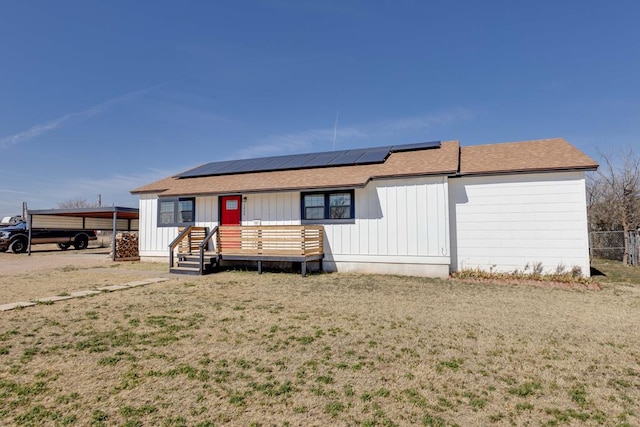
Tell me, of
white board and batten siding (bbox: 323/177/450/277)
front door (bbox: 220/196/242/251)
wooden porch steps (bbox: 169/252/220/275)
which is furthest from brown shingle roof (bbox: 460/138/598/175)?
wooden porch steps (bbox: 169/252/220/275)

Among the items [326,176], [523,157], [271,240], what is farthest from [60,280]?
[523,157]

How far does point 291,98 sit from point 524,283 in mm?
16116

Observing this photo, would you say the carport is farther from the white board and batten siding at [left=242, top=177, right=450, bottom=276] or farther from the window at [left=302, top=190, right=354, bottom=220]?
the white board and batten siding at [left=242, top=177, right=450, bottom=276]

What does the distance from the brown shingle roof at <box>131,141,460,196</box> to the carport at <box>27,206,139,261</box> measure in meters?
6.25

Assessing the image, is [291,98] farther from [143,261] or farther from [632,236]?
[632,236]

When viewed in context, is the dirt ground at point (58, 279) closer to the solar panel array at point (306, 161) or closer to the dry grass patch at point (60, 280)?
the dry grass patch at point (60, 280)

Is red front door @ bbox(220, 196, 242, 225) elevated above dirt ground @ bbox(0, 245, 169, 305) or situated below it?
above

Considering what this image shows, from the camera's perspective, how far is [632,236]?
12.9 metres

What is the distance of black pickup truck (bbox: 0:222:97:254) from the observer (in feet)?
66.6

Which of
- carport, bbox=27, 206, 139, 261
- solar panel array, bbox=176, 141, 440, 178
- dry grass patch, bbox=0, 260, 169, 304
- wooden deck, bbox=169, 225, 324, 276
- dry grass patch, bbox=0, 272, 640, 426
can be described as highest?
solar panel array, bbox=176, 141, 440, 178

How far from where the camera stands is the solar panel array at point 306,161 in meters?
12.3

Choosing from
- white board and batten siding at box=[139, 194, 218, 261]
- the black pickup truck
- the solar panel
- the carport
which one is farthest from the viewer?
the black pickup truck

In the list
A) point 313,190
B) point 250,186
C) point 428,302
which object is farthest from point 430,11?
point 428,302

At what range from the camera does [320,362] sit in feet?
12.2
